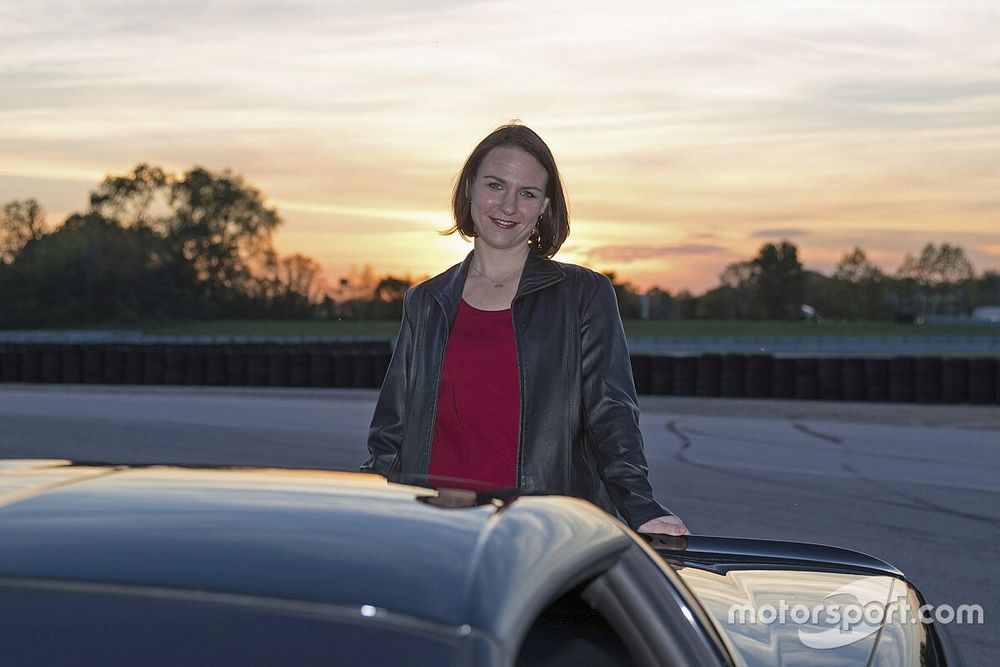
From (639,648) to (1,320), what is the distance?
115369 millimetres

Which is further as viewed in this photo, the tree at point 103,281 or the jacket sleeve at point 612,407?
the tree at point 103,281

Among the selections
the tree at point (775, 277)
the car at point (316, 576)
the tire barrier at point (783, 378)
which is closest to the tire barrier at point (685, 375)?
the tire barrier at point (783, 378)

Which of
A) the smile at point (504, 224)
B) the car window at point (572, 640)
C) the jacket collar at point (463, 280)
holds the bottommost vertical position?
the car window at point (572, 640)

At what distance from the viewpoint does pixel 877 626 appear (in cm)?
286

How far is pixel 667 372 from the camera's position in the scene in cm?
2441

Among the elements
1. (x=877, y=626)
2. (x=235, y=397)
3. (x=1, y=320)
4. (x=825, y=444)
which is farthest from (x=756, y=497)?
(x=1, y=320)

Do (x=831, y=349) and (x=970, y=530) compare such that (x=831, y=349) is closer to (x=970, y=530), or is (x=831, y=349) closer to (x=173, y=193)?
(x=970, y=530)

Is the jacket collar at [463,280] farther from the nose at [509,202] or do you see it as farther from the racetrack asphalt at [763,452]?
the racetrack asphalt at [763,452]

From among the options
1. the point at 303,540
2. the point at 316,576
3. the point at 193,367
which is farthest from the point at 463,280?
the point at 193,367

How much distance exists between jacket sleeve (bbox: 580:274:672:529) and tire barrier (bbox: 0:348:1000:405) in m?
18.4

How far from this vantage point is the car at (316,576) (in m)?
1.51

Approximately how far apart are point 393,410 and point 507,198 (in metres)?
0.70

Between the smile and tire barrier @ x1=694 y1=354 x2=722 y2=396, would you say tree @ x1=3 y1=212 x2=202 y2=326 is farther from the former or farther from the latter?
the smile

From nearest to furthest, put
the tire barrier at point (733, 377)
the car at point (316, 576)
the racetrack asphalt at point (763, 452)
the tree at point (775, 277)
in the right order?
the car at point (316, 576)
the racetrack asphalt at point (763, 452)
the tire barrier at point (733, 377)
the tree at point (775, 277)
